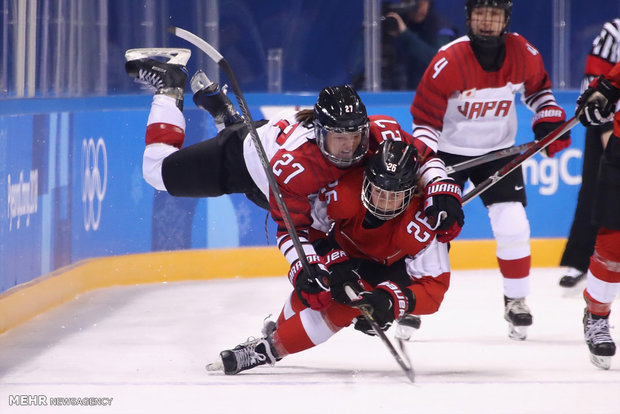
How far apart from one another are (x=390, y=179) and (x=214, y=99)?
4.36 feet

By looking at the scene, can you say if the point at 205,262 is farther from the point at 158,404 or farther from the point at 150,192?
A: the point at 158,404

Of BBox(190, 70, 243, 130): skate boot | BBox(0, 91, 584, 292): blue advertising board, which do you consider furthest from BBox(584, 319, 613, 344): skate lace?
BBox(190, 70, 243, 130): skate boot

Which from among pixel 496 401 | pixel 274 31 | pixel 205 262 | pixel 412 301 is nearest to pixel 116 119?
pixel 205 262

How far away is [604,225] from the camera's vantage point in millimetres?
3094

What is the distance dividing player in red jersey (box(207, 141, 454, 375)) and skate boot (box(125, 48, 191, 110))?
0.97 m

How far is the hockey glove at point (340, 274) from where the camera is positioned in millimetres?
2916

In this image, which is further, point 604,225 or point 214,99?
point 214,99

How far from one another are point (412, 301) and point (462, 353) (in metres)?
0.64

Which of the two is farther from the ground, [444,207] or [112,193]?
[444,207]

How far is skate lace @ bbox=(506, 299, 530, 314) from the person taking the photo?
371cm

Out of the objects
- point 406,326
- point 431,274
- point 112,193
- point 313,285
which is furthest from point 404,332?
point 112,193

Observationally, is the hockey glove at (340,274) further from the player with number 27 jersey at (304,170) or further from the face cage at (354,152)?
the face cage at (354,152)

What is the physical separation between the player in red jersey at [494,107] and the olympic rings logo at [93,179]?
5.36 ft

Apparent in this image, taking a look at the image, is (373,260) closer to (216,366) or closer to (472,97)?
(216,366)
